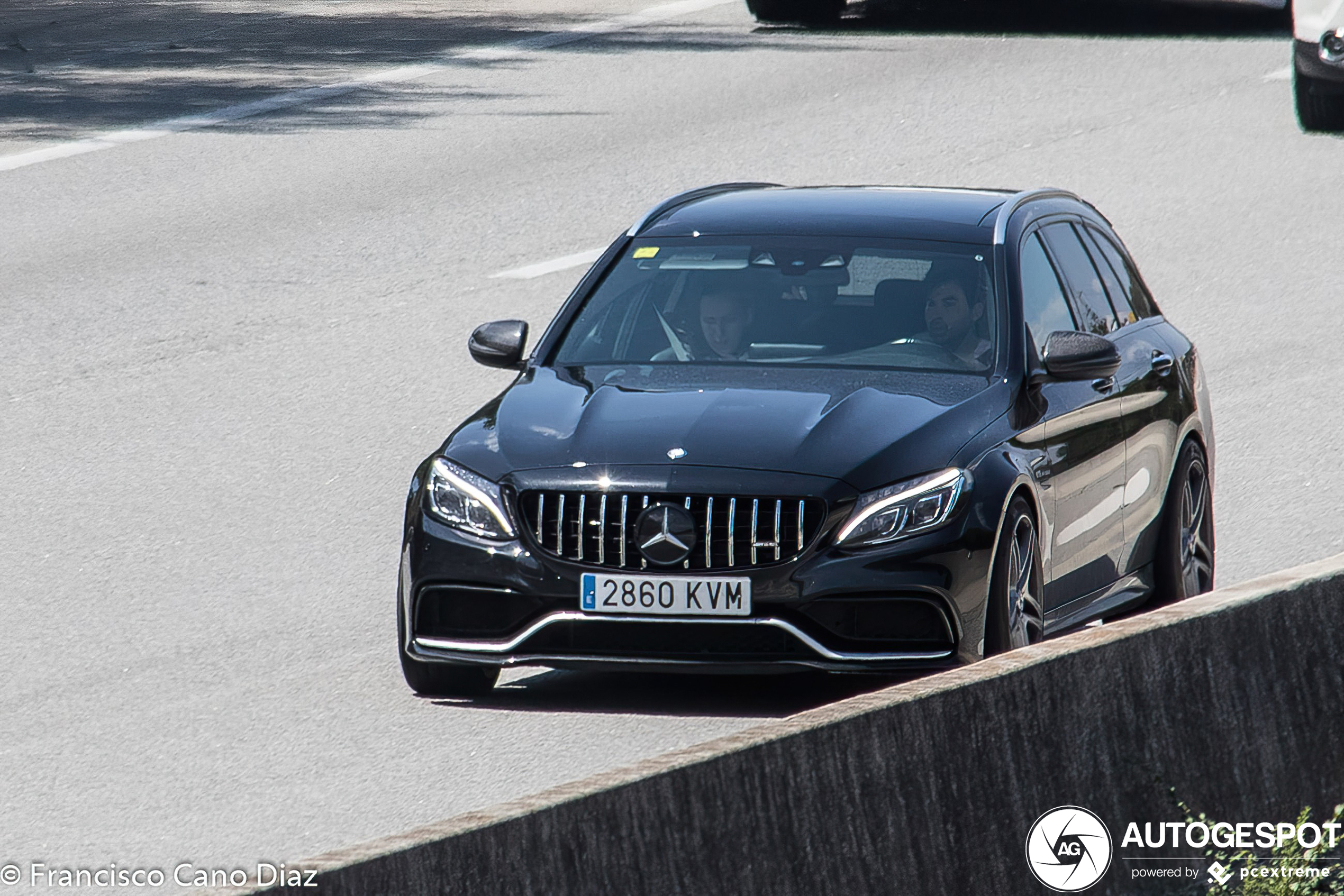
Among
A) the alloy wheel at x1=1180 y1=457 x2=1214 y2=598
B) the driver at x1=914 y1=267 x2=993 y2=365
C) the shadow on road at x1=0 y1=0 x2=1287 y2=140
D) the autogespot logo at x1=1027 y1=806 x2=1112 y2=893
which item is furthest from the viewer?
the shadow on road at x1=0 y1=0 x2=1287 y2=140

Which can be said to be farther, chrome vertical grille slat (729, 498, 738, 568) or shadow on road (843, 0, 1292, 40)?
shadow on road (843, 0, 1292, 40)

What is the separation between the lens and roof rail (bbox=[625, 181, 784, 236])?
881 centimetres

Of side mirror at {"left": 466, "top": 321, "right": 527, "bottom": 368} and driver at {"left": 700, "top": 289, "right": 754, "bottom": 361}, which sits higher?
driver at {"left": 700, "top": 289, "right": 754, "bottom": 361}

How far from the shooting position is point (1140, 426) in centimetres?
855

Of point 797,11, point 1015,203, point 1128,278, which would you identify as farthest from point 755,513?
point 797,11

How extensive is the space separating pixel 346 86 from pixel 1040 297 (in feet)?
41.7

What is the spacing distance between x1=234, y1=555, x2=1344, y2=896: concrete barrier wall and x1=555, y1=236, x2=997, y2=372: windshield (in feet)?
7.98

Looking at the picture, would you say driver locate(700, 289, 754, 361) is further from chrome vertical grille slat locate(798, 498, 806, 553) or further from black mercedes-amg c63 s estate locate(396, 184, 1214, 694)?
chrome vertical grille slat locate(798, 498, 806, 553)

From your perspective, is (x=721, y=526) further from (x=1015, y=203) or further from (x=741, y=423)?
(x=1015, y=203)

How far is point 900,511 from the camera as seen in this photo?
7.08m

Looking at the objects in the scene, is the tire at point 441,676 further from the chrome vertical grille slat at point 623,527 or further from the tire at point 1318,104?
the tire at point 1318,104

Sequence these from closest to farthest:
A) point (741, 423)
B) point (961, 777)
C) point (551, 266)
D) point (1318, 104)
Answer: point (961, 777), point (741, 423), point (551, 266), point (1318, 104)

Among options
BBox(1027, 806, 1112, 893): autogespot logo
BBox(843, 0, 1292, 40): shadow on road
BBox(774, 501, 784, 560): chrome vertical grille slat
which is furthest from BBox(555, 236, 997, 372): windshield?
BBox(843, 0, 1292, 40): shadow on road

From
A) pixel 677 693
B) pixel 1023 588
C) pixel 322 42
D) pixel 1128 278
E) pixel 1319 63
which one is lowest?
pixel 322 42
